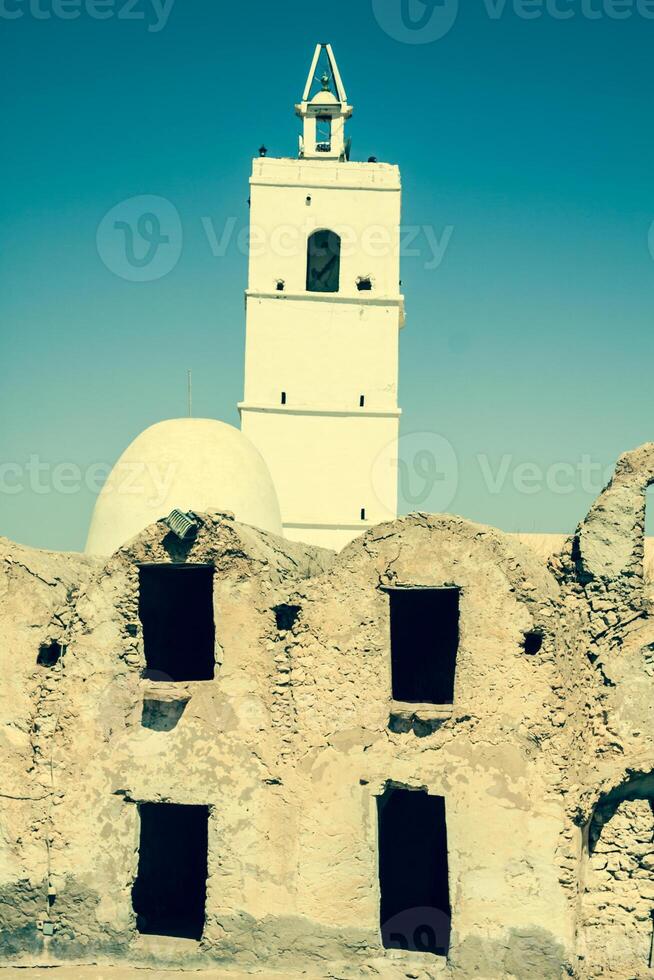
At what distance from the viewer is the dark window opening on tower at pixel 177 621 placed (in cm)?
1442

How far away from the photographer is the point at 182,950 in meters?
12.2

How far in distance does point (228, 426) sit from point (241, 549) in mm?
8980

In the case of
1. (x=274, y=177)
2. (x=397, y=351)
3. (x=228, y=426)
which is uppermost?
(x=274, y=177)

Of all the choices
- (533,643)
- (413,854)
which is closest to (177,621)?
(413,854)

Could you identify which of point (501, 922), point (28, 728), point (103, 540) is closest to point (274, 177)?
point (103, 540)

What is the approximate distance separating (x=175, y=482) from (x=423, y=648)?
19.9 feet

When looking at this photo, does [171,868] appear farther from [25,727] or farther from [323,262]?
[323,262]

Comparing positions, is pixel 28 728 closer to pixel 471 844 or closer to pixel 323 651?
pixel 323 651

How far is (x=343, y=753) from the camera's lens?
1219 cm

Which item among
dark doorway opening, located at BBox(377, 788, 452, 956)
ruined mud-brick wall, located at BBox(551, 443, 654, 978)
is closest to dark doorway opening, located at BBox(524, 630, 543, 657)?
ruined mud-brick wall, located at BBox(551, 443, 654, 978)

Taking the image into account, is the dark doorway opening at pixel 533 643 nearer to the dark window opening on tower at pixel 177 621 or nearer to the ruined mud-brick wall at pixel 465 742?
the ruined mud-brick wall at pixel 465 742

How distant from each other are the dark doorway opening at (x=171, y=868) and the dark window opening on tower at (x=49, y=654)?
2.13 meters

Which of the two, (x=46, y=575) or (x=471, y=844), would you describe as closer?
(x=471, y=844)

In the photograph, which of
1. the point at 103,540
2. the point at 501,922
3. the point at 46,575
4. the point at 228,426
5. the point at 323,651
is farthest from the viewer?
the point at 228,426
